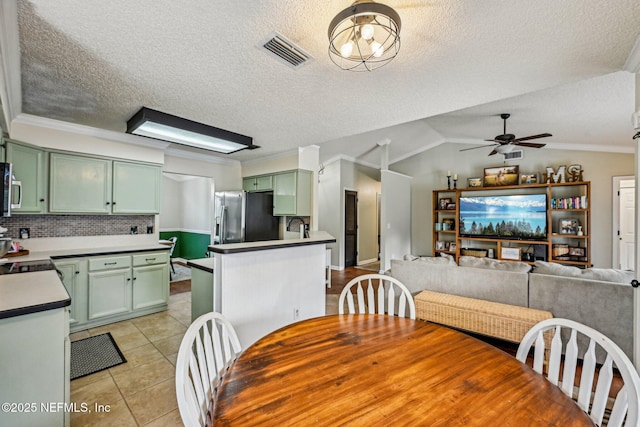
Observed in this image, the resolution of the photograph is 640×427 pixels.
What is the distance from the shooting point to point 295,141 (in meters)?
3.78

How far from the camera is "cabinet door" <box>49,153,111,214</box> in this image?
311 cm

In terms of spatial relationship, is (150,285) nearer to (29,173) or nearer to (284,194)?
(29,173)

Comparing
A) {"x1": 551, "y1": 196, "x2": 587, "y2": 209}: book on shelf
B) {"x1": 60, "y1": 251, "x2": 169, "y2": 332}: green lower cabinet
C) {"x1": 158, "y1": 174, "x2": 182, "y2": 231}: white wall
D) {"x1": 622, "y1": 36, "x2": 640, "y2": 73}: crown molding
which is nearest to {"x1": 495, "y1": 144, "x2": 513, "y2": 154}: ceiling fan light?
{"x1": 551, "y1": 196, "x2": 587, "y2": 209}: book on shelf

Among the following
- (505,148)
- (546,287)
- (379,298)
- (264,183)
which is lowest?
(546,287)

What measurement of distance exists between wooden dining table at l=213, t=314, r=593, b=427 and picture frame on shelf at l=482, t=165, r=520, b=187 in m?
5.88

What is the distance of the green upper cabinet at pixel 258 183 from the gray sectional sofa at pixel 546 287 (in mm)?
2513

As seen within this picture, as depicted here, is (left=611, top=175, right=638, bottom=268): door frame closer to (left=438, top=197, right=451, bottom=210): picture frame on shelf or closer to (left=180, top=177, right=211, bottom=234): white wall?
(left=438, top=197, right=451, bottom=210): picture frame on shelf

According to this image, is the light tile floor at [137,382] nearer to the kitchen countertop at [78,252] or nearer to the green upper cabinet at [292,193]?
the kitchen countertop at [78,252]

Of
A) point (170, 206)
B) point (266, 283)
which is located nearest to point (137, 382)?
point (266, 283)

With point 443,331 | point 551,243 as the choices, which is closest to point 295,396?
point 443,331

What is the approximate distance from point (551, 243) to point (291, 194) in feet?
17.0

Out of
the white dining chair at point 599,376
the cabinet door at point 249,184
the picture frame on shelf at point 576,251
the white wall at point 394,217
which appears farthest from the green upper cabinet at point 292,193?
the picture frame on shelf at point 576,251

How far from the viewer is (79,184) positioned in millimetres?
3262

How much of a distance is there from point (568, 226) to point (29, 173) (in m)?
8.22
